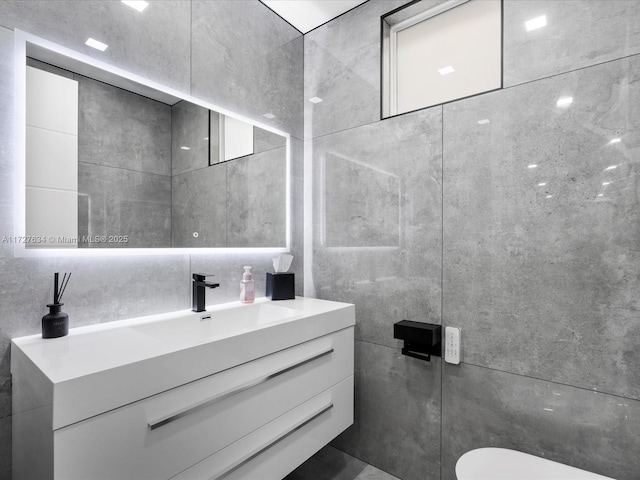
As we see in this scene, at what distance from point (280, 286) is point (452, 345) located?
0.91 meters

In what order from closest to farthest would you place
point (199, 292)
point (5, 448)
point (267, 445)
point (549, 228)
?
point (5, 448) < point (267, 445) < point (549, 228) < point (199, 292)

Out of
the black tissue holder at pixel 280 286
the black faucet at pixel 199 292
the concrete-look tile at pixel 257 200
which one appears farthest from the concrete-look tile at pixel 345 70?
the black faucet at pixel 199 292

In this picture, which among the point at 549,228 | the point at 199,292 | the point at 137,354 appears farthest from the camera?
the point at 199,292

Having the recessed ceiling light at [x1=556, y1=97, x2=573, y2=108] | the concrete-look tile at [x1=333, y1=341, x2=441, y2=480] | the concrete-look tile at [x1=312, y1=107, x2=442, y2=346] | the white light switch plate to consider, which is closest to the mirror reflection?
the concrete-look tile at [x1=312, y1=107, x2=442, y2=346]

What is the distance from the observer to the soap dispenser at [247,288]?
5.59 feet

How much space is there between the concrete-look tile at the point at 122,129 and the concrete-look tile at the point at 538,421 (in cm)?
163

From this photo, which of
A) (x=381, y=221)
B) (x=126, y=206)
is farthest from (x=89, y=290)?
(x=381, y=221)

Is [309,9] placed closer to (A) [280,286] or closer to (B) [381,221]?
(B) [381,221]

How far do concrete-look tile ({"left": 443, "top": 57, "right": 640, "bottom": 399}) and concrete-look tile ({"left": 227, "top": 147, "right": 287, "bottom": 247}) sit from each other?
3.08ft

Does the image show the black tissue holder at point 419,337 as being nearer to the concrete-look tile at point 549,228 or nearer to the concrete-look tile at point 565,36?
the concrete-look tile at point 549,228

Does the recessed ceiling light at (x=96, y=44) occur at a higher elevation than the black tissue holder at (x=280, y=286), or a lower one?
higher

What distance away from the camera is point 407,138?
5.63 ft

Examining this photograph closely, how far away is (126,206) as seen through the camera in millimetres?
1341

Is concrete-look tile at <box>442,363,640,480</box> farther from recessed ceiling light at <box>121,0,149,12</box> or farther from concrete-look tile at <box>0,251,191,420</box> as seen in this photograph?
recessed ceiling light at <box>121,0,149,12</box>
